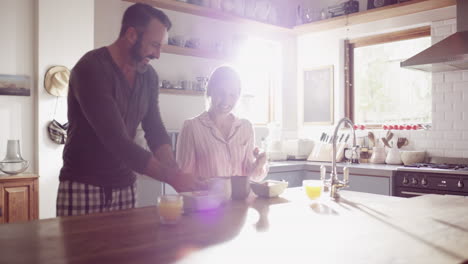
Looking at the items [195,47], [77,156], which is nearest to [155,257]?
[77,156]

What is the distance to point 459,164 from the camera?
13.8 feet

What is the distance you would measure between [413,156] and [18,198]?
3.85 m

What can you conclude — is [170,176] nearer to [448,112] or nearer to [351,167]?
[351,167]

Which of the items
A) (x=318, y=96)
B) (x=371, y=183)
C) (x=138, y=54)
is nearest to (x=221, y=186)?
(x=138, y=54)

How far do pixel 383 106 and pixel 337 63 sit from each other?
2.48 ft

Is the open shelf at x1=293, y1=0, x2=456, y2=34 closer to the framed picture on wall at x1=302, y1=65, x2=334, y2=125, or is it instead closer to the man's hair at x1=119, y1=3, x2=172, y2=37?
the framed picture on wall at x1=302, y1=65, x2=334, y2=125

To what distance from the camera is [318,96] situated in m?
5.50

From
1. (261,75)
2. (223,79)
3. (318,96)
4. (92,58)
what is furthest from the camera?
(261,75)

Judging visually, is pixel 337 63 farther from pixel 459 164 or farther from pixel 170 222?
pixel 170 222

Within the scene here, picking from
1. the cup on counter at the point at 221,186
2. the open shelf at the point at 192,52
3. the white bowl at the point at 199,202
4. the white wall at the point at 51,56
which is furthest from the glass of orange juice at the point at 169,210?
the white wall at the point at 51,56

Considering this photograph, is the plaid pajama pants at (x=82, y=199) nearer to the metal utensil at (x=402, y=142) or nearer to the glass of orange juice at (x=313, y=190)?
the glass of orange juice at (x=313, y=190)

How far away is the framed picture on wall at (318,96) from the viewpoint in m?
5.36

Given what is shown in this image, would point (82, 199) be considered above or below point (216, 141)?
below

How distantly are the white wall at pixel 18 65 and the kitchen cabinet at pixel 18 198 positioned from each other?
0.40 meters
